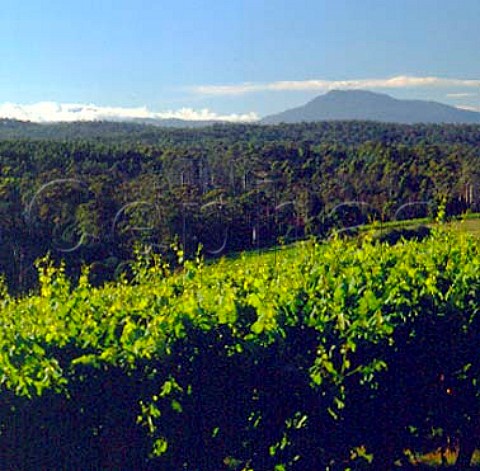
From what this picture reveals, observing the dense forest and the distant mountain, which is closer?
the dense forest

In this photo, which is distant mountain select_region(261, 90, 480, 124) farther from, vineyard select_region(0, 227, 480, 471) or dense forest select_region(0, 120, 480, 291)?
vineyard select_region(0, 227, 480, 471)

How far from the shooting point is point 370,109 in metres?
162

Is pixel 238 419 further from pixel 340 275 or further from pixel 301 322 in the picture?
pixel 340 275

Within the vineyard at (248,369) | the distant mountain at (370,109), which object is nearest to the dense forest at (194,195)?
the vineyard at (248,369)

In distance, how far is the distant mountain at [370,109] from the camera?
14275 cm

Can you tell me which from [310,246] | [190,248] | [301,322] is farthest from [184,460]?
[190,248]

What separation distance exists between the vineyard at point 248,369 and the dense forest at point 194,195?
11.2m

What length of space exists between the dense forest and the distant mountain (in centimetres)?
9119

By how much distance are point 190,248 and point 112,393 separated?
2240 cm

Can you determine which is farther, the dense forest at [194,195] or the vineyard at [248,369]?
the dense forest at [194,195]

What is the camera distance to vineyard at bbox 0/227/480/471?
13.7 feet

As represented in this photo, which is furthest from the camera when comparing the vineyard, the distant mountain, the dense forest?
the distant mountain

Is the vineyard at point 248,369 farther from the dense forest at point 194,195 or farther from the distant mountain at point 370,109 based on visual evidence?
the distant mountain at point 370,109

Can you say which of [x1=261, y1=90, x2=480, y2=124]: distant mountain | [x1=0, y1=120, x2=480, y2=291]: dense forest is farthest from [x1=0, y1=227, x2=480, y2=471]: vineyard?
[x1=261, y1=90, x2=480, y2=124]: distant mountain
